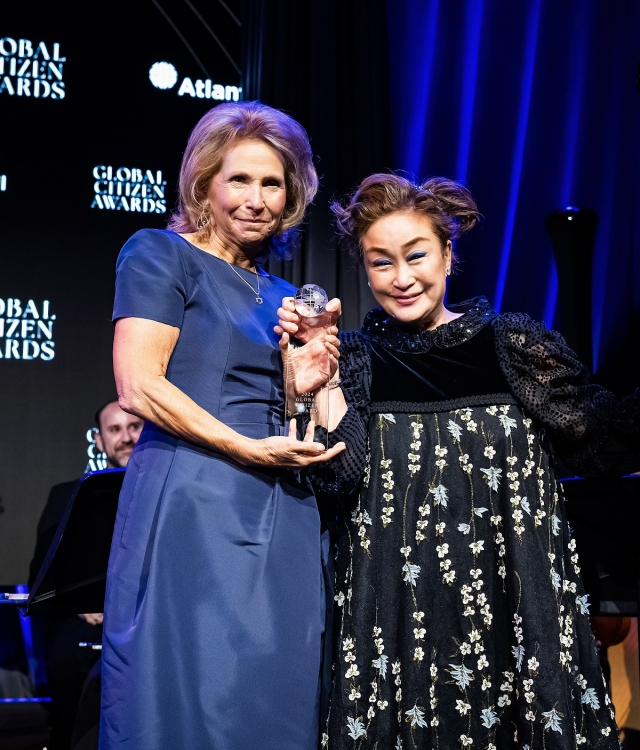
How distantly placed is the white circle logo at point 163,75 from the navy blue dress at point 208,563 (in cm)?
244

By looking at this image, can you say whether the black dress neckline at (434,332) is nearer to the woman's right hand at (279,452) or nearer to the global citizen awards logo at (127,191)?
the woman's right hand at (279,452)

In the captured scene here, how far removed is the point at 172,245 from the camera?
1713mm

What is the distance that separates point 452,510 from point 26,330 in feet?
8.11

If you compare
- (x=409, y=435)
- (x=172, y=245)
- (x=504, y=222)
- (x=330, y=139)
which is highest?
(x=330, y=139)

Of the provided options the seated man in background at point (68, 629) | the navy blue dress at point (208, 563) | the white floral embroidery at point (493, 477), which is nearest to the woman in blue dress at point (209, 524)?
the navy blue dress at point (208, 563)

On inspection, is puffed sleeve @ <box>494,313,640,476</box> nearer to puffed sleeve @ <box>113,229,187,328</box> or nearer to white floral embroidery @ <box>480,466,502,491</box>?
white floral embroidery @ <box>480,466,502,491</box>

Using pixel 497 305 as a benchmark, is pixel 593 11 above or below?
above

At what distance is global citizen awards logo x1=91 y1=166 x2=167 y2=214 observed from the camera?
3844 millimetres

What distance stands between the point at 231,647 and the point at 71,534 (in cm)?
74

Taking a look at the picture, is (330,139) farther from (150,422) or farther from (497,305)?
(150,422)

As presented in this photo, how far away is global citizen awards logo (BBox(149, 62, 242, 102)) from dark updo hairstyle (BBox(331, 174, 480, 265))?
7.11 feet

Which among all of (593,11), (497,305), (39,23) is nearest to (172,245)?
(497,305)

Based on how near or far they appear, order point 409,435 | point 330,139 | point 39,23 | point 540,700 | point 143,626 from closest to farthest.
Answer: point 143,626 → point 540,700 → point 409,435 → point 330,139 → point 39,23

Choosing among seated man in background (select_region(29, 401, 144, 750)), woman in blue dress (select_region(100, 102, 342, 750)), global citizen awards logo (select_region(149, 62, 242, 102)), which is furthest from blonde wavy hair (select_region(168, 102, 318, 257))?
global citizen awards logo (select_region(149, 62, 242, 102))
